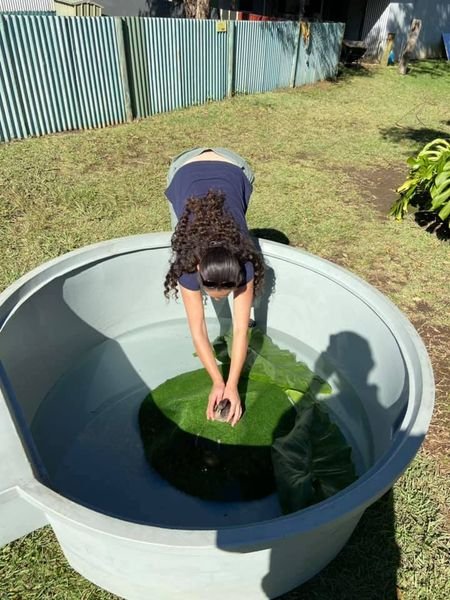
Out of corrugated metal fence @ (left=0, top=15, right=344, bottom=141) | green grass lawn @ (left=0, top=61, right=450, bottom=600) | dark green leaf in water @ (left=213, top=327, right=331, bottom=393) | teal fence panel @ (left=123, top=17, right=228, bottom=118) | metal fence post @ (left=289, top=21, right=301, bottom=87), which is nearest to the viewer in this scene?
green grass lawn @ (left=0, top=61, right=450, bottom=600)

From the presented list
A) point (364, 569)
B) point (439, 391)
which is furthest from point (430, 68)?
point (364, 569)

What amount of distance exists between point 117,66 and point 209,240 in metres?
5.78

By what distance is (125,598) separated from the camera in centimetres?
174

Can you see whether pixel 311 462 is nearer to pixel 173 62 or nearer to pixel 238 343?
pixel 238 343

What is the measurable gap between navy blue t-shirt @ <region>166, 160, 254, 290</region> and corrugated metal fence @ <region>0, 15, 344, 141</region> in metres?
4.60

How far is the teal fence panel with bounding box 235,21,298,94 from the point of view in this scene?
27.4ft

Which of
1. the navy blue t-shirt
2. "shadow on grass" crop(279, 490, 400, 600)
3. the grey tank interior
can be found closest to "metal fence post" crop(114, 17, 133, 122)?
the grey tank interior

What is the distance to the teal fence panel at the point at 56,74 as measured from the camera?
5.62 meters

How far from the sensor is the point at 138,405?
2641 millimetres

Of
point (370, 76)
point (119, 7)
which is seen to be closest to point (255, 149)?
point (370, 76)

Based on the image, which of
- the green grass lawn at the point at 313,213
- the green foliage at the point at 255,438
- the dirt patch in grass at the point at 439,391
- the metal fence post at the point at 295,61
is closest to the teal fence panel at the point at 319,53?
the metal fence post at the point at 295,61

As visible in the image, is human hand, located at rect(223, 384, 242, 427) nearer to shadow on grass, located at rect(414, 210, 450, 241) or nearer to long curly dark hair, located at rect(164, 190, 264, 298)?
long curly dark hair, located at rect(164, 190, 264, 298)

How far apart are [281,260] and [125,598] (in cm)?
183

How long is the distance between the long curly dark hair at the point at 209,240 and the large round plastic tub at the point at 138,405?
0.76 m
